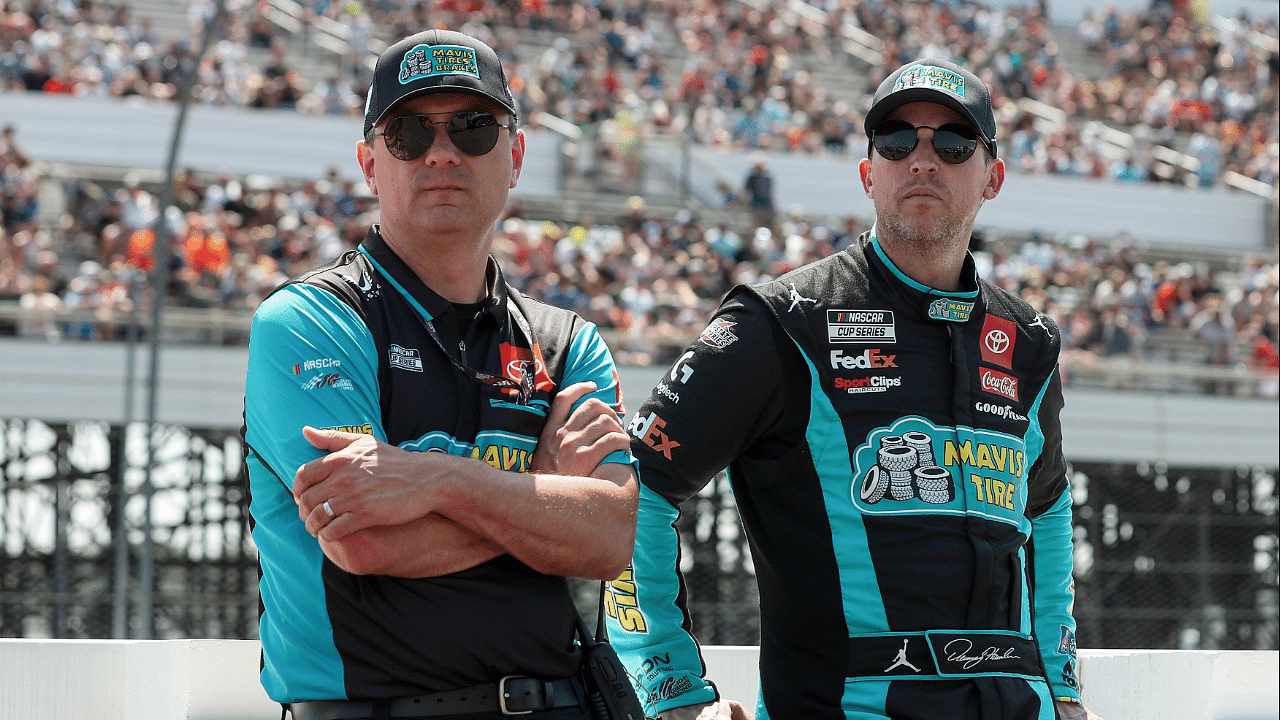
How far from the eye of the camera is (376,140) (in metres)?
2.63

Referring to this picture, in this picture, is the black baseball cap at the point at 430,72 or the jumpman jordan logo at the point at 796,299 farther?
the jumpman jordan logo at the point at 796,299

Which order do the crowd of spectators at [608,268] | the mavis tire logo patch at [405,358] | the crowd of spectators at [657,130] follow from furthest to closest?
the crowd of spectators at [657,130] < the crowd of spectators at [608,268] < the mavis tire logo patch at [405,358]

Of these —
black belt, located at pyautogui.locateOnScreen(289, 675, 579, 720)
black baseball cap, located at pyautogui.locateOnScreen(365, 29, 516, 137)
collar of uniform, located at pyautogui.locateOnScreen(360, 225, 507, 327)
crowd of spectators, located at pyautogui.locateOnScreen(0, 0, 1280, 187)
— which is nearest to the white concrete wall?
black belt, located at pyautogui.locateOnScreen(289, 675, 579, 720)

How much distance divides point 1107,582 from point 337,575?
21.6 m

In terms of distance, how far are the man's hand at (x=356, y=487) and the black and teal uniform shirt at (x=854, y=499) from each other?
70 cm

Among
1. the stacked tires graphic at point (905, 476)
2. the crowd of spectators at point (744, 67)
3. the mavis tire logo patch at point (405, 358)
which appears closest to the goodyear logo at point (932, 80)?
the stacked tires graphic at point (905, 476)

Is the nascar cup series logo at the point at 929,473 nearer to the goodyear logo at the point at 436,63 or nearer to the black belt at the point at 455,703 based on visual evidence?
the black belt at the point at 455,703

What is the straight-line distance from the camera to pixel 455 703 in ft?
7.39

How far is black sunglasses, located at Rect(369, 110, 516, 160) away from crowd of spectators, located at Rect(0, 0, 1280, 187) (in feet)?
55.6

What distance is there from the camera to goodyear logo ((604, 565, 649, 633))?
112 inches

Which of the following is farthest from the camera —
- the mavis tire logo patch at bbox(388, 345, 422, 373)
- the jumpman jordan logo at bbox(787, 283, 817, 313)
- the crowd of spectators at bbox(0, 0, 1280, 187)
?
the crowd of spectators at bbox(0, 0, 1280, 187)

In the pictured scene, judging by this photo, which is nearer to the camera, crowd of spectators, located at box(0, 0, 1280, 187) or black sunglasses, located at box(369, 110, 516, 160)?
black sunglasses, located at box(369, 110, 516, 160)

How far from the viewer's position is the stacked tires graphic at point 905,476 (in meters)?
2.83

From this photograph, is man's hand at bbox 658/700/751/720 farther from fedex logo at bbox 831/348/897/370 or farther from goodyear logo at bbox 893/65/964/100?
goodyear logo at bbox 893/65/964/100
